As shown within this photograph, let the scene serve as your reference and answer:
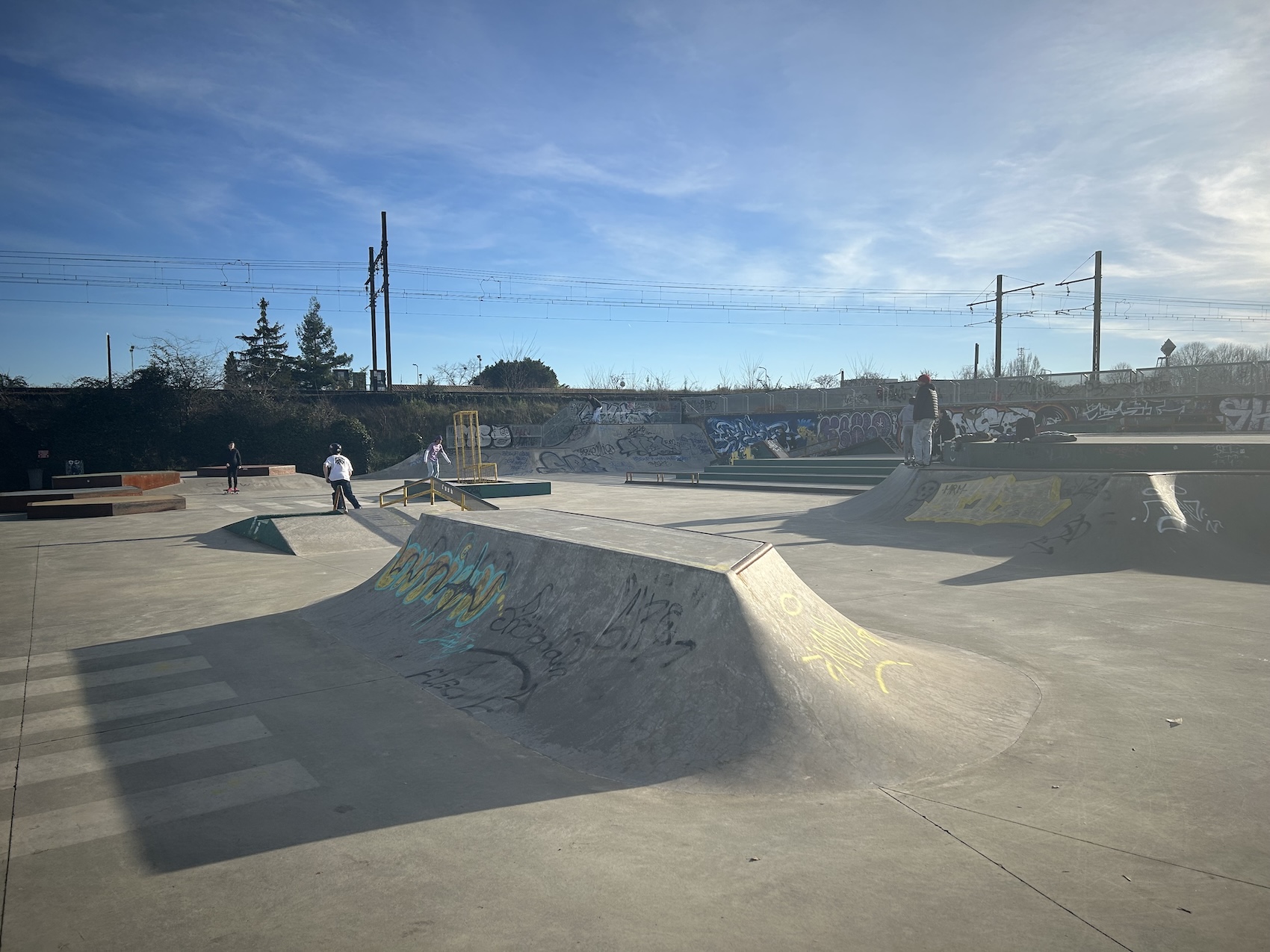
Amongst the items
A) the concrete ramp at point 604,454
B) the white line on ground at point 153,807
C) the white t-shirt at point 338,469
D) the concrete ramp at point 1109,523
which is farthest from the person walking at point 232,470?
the white line on ground at point 153,807

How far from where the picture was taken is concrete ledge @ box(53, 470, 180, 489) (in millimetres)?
21344

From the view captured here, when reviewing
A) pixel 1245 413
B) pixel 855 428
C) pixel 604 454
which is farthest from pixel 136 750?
pixel 855 428

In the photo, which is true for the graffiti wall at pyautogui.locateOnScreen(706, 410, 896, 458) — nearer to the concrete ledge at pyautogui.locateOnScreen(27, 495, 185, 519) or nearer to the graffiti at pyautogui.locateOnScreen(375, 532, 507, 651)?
the concrete ledge at pyautogui.locateOnScreen(27, 495, 185, 519)

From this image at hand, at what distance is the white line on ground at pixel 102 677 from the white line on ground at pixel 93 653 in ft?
1.58

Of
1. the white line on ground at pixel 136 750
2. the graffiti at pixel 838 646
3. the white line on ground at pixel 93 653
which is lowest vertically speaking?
the white line on ground at pixel 93 653

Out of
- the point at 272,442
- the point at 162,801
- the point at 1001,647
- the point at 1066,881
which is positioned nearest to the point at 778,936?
the point at 1066,881

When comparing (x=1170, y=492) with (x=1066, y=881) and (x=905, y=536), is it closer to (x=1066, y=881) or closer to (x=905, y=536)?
(x=905, y=536)

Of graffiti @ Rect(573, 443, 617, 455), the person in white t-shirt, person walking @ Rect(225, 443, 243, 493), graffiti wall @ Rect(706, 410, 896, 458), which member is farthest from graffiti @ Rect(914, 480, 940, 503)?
graffiti @ Rect(573, 443, 617, 455)

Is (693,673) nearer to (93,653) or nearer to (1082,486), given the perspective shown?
(93,653)

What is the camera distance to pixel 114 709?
4953mm

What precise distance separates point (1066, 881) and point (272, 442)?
3825 cm

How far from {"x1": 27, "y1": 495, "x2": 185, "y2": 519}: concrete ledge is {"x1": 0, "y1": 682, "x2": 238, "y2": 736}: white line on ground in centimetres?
1483

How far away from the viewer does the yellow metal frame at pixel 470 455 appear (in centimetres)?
2317

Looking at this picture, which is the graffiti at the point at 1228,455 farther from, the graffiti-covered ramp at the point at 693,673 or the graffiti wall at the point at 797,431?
the graffiti wall at the point at 797,431
